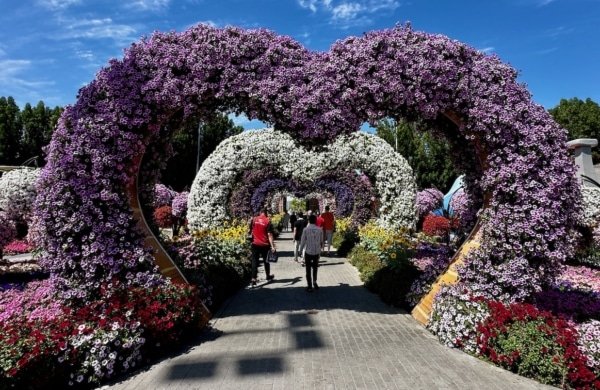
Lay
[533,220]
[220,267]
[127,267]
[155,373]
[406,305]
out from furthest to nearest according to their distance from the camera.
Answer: [220,267]
[406,305]
[127,267]
[533,220]
[155,373]

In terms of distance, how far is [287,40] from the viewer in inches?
224

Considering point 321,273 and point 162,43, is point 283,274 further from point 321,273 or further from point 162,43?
point 162,43

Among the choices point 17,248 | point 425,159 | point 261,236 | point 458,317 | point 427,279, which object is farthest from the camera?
point 425,159

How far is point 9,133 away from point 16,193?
27.8 meters

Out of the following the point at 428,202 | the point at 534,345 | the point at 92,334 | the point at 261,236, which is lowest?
the point at 534,345

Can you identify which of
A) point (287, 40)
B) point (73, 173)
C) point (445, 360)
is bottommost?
point (445, 360)

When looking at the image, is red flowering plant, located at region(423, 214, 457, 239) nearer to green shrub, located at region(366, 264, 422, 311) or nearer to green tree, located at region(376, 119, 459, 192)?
green shrub, located at region(366, 264, 422, 311)

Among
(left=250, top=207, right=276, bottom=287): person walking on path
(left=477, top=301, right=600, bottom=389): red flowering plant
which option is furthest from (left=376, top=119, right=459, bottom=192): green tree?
(left=477, top=301, right=600, bottom=389): red flowering plant

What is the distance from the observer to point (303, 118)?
541 cm

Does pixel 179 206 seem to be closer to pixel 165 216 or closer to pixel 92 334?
pixel 165 216

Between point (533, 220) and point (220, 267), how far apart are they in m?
5.83

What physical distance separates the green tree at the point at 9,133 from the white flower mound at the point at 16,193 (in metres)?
26.8

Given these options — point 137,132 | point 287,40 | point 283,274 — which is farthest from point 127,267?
point 283,274

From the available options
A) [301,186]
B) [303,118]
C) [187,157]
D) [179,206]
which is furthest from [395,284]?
[187,157]
